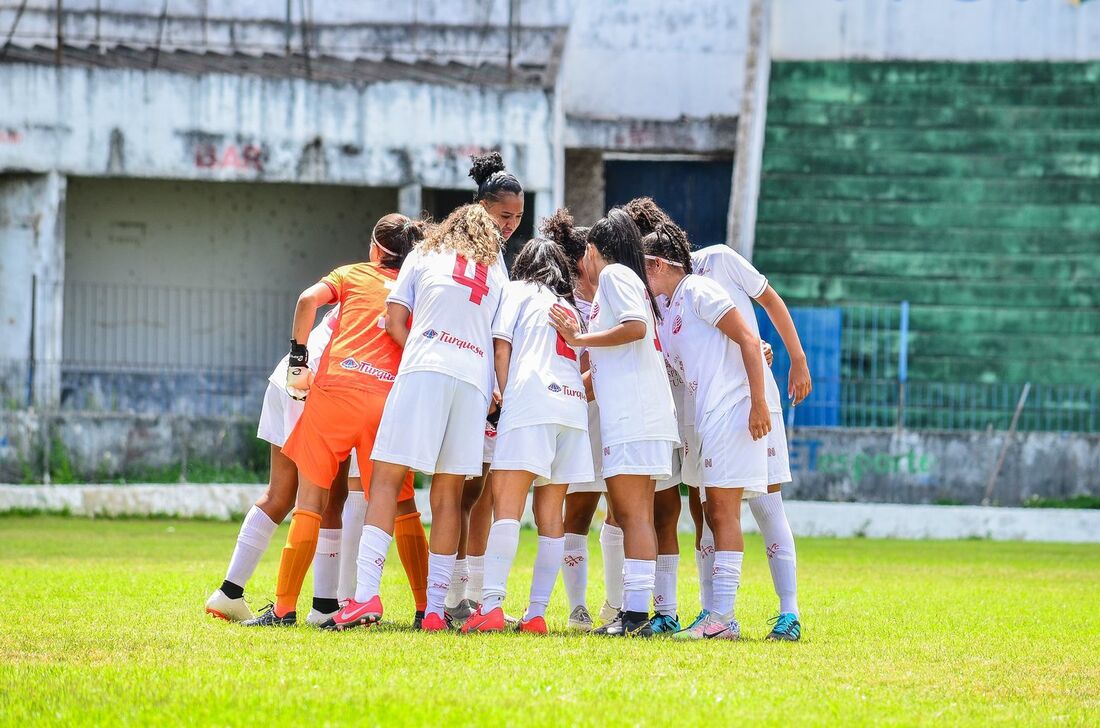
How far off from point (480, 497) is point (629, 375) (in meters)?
1.26

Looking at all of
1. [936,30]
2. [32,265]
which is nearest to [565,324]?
[32,265]

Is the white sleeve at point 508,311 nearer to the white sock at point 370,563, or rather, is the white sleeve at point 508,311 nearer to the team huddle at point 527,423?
the team huddle at point 527,423

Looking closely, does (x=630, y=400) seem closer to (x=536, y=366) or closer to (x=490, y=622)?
(x=536, y=366)

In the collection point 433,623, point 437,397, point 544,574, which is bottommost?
point 433,623

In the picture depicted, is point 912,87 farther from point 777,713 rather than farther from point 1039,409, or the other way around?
point 777,713

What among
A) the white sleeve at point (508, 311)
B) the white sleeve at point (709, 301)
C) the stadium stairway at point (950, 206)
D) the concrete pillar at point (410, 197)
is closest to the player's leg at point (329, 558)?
the white sleeve at point (508, 311)

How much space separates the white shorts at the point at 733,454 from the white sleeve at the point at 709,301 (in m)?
0.46

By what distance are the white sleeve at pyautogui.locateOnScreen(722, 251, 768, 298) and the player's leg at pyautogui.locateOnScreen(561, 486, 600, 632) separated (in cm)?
137

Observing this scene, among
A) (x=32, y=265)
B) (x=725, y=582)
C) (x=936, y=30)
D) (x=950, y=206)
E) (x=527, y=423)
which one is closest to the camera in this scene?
(x=725, y=582)

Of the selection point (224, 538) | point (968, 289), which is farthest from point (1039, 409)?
point (224, 538)

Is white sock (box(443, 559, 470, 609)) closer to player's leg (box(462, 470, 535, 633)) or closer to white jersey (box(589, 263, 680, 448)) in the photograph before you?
player's leg (box(462, 470, 535, 633))

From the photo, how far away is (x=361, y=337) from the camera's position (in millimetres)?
7938

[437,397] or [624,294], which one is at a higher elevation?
[624,294]

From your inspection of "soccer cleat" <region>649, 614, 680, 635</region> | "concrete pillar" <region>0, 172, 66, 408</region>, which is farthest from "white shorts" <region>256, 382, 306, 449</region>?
"concrete pillar" <region>0, 172, 66, 408</region>
